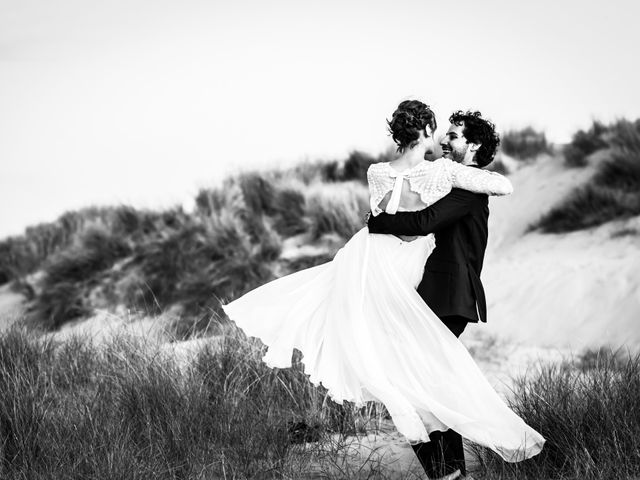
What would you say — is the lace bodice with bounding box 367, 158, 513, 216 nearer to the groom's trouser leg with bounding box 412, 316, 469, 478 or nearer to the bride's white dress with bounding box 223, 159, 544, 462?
the bride's white dress with bounding box 223, 159, 544, 462

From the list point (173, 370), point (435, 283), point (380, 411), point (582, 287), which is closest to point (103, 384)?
point (173, 370)

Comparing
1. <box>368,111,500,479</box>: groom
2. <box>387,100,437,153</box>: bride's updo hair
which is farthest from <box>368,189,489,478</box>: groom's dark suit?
<box>387,100,437,153</box>: bride's updo hair

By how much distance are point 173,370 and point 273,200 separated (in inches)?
337

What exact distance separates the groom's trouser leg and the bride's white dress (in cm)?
Answer: 13

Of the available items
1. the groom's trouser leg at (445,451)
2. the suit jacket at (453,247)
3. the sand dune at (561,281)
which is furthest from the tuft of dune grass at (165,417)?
the sand dune at (561,281)

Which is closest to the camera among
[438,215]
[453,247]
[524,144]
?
[438,215]

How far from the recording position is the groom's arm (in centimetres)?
398

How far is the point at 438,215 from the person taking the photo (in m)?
3.97

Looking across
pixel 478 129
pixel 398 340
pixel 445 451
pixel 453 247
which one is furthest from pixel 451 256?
pixel 445 451

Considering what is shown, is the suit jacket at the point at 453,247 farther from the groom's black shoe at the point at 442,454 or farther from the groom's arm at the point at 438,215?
the groom's black shoe at the point at 442,454

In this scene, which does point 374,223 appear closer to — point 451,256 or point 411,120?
point 451,256

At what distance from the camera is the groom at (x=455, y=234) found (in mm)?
4020

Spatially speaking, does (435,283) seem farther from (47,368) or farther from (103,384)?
(47,368)

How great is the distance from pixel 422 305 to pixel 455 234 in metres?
0.39
